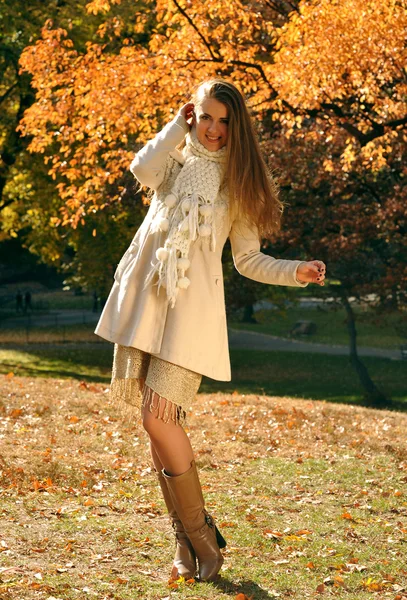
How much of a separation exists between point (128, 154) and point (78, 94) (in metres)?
1.08

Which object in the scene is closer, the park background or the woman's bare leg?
the woman's bare leg

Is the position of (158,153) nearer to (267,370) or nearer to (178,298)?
(178,298)

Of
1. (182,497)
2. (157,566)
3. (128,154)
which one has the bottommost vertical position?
(157,566)

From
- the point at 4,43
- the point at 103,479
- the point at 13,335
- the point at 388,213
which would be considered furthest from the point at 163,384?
the point at 13,335

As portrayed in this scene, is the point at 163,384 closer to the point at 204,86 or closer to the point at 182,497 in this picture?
the point at 182,497

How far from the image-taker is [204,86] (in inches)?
172

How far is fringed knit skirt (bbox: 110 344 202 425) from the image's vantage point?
422 centimetres

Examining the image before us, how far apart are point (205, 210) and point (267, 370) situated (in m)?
22.1

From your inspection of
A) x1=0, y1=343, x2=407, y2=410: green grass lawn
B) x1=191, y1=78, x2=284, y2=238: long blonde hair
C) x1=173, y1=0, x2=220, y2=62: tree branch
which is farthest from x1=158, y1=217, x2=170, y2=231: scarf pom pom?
x1=0, y1=343, x2=407, y2=410: green grass lawn

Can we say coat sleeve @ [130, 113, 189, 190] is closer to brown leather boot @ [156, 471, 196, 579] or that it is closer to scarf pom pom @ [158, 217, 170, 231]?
scarf pom pom @ [158, 217, 170, 231]

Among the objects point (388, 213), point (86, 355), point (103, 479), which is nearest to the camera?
point (103, 479)

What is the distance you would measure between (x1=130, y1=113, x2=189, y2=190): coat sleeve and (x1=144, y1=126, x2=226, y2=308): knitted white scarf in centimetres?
9

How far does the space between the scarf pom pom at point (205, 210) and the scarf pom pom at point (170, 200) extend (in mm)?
135

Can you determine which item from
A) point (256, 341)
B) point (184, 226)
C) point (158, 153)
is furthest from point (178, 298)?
point (256, 341)
